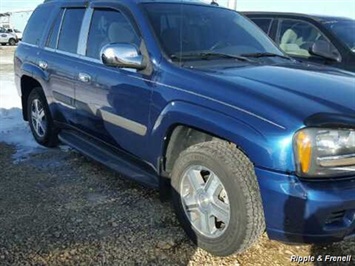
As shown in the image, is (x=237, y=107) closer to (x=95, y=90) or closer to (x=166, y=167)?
(x=166, y=167)

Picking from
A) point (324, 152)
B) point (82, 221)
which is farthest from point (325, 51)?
point (82, 221)

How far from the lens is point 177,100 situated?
3266 mm

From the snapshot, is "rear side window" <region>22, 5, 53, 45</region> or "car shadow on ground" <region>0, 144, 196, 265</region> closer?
"car shadow on ground" <region>0, 144, 196, 265</region>

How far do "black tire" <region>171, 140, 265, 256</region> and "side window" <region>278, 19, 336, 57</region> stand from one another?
154 inches

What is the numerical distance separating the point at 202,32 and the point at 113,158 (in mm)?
1358

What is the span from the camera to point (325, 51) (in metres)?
5.79

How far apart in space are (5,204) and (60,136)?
1.33 m

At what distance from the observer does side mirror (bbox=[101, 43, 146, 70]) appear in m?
3.49

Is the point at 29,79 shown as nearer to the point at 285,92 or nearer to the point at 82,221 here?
the point at 82,221

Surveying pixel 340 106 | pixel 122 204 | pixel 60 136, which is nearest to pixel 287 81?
pixel 340 106

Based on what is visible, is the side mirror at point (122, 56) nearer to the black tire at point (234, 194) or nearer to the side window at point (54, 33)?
the black tire at point (234, 194)

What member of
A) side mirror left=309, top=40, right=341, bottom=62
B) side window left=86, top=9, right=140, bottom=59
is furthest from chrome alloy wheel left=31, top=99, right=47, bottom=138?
side mirror left=309, top=40, right=341, bottom=62

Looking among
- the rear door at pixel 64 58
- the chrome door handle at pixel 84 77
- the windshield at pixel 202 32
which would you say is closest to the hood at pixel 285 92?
the windshield at pixel 202 32

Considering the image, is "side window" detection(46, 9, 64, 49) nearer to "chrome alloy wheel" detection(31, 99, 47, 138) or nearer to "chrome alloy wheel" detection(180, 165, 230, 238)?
"chrome alloy wheel" detection(31, 99, 47, 138)
